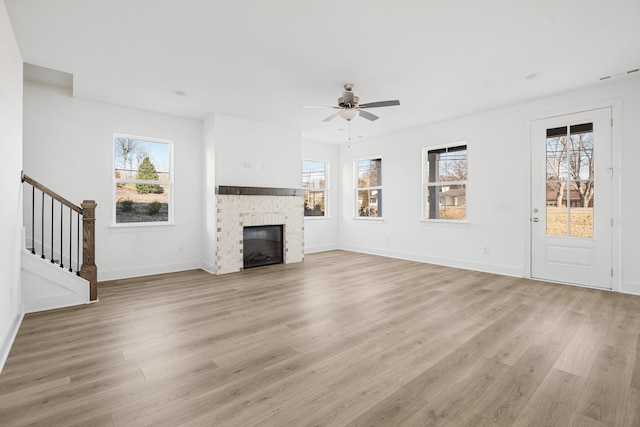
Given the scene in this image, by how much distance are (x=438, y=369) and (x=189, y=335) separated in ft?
6.84

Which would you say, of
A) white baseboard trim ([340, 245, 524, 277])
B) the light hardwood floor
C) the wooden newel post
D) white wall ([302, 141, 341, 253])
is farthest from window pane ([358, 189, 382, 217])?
the wooden newel post

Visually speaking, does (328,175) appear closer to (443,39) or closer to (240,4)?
(443,39)

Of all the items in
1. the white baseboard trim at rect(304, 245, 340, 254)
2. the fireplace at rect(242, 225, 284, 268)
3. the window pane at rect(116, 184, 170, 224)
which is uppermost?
the window pane at rect(116, 184, 170, 224)

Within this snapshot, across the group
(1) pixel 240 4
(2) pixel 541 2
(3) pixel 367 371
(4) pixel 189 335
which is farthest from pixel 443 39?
(4) pixel 189 335

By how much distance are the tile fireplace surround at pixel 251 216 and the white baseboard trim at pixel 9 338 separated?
2.58 meters

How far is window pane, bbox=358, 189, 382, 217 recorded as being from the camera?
24.2ft

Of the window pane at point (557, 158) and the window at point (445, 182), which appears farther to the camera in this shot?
the window at point (445, 182)

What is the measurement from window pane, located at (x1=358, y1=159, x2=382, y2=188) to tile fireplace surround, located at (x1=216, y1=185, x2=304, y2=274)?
6.46 ft

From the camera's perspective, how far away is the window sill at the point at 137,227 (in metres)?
4.97

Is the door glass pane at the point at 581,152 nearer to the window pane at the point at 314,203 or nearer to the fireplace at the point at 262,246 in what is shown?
the fireplace at the point at 262,246

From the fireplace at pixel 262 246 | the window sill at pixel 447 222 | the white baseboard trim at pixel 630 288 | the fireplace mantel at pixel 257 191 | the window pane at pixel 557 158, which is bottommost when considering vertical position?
the white baseboard trim at pixel 630 288

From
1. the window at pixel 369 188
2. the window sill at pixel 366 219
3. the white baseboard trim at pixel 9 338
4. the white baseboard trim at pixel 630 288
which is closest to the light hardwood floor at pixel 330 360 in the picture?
the white baseboard trim at pixel 9 338

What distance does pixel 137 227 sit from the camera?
516cm

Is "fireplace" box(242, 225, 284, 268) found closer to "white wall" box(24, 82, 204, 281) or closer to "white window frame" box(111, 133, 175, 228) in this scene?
"white wall" box(24, 82, 204, 281)
